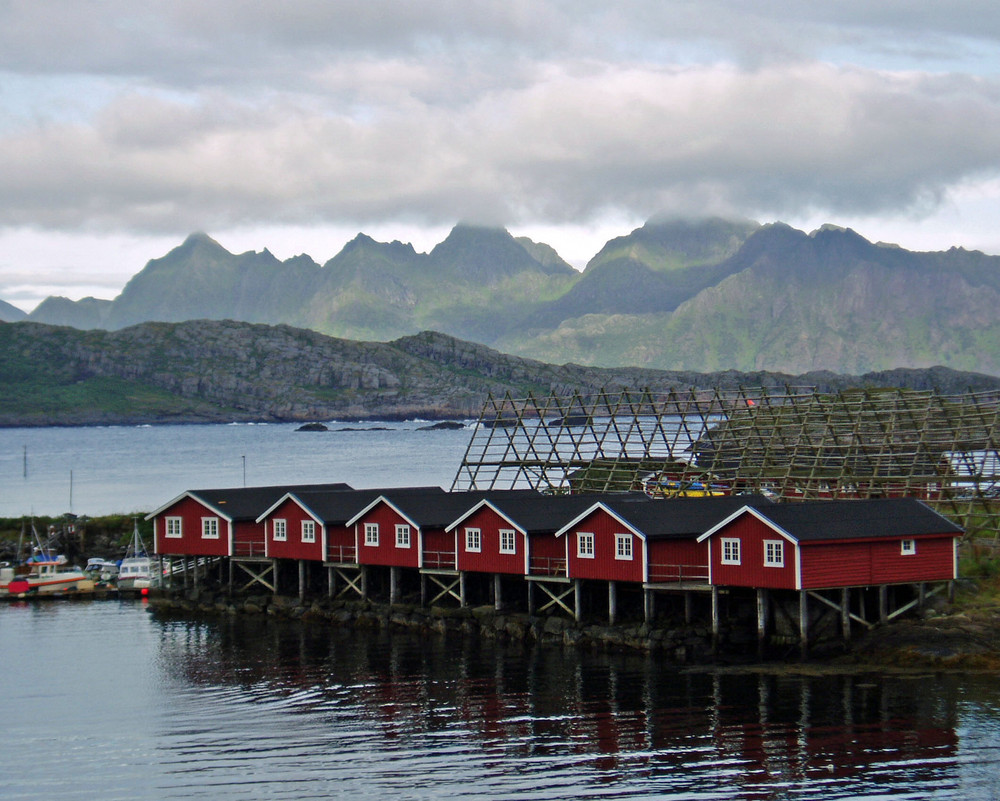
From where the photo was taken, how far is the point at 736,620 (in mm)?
56594

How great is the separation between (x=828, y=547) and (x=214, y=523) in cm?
3905

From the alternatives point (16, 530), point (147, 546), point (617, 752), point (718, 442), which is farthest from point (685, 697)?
point (16, 530)

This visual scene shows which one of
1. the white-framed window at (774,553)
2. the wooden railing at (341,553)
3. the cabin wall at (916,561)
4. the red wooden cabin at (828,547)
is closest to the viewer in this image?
the red wooden cabin at (828,547)

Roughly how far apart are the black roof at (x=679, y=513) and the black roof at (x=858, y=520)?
1.65m

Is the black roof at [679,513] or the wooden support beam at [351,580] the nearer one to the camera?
the black roof at [679,513]

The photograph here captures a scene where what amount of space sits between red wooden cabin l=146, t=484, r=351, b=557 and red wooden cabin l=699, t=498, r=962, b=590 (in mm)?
30871

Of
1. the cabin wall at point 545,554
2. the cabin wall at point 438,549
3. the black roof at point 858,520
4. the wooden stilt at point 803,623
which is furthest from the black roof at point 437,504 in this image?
the wooden stilt at point 803,623

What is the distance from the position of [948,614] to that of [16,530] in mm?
70389

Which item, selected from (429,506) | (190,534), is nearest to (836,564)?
(429,506)

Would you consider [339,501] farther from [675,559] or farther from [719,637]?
[719,637]

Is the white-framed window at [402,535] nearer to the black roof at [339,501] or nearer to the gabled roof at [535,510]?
the black roof at [339,501]

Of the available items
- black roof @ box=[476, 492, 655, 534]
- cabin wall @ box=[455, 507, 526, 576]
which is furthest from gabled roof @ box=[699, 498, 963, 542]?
cabin wall @ box=[455, 507, 526, 576]

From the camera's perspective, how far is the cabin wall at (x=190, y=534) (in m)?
76.5

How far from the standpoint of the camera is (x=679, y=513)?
2329 inches
